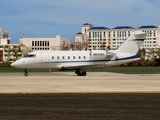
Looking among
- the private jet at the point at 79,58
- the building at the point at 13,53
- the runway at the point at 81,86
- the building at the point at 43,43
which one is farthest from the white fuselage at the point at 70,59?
Answer: the building at the point at 43,43

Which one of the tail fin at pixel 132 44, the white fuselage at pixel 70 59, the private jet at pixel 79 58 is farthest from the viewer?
the tail fin at pixel 132 44

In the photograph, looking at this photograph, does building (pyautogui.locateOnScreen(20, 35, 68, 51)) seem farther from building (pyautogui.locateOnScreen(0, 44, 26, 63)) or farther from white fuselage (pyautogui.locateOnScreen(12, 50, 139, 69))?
white fuselage (pyautogui.locateOnScreen(12, 50, 139, 69))

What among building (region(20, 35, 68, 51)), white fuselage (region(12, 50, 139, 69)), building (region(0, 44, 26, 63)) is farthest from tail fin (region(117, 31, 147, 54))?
building (region(20, 35, 68, 51))

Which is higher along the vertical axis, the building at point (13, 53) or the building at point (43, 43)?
the building at point (43, 43)

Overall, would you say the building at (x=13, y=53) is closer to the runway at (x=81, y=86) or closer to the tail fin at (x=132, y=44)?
the tail fin at (x=132, y=44)

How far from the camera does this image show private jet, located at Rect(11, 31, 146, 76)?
3706cm

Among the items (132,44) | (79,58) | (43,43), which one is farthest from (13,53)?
(43,43)

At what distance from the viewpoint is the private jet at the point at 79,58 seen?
37062 millimetres

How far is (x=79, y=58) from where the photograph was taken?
38406 millimetres

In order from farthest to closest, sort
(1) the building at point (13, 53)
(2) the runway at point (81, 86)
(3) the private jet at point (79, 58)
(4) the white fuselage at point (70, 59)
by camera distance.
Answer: (1) the building at point (13, 53) < (4) the white fuselage at point (70, 59) < (3) the private jet at point (79, 58) < (2) the runway at point (81, 86)

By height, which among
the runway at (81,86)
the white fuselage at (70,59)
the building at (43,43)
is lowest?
the runway at (81,86)
